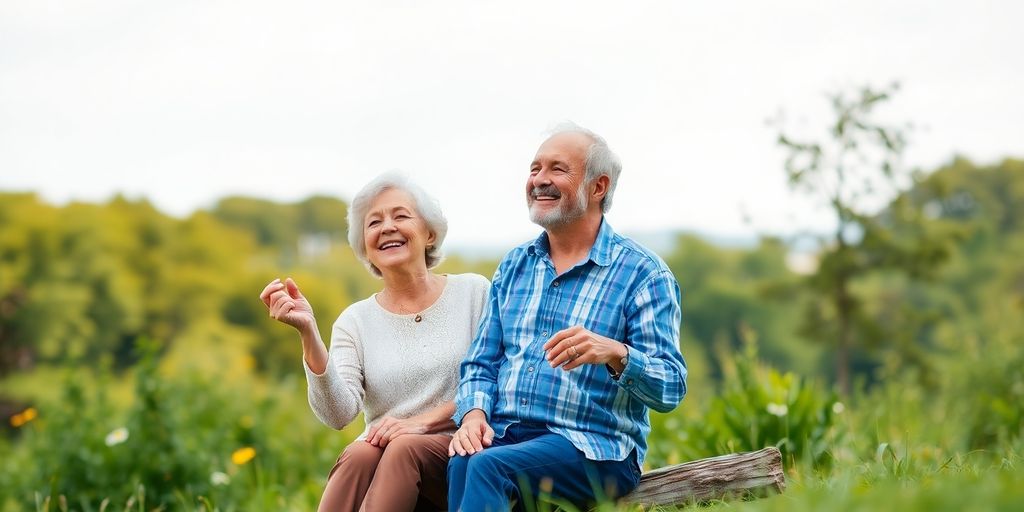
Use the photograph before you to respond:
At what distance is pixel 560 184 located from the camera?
10.9ft

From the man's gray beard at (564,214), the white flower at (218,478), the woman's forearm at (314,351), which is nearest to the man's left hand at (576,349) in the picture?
the man's gray beard at (564,214)

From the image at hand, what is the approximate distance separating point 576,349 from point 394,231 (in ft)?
3.08

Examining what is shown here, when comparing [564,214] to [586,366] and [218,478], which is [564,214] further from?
[218,478]

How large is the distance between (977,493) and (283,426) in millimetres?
6143

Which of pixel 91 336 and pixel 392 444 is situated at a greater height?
pixel 392 444

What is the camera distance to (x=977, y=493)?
1956mm

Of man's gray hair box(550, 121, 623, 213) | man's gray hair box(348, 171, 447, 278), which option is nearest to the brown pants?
man's gray hair box(348, 171, 447, 278)

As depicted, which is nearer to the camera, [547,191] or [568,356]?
[568,356]

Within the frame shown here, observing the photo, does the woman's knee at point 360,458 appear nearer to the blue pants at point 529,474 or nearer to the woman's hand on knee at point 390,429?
the woman's hand on knee at point 390,429

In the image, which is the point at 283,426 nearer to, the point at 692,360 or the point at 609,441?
the point at 609,441

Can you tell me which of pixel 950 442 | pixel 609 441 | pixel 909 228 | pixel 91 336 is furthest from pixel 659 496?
pixel 91 336

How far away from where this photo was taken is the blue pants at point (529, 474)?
9.64 ft

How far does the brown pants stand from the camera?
311 centimetres

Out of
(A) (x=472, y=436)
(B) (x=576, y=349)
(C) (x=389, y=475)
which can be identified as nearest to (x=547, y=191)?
(B) (x=576, y=349)
